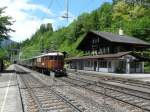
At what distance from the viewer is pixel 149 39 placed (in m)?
78.0

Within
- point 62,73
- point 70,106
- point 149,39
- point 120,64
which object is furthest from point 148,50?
point 70,106

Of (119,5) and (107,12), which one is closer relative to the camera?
(119,5)

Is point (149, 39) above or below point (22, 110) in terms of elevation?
above

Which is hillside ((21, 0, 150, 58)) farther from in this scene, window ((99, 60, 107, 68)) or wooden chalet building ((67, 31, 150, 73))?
window ((99, 60, 107, 68))

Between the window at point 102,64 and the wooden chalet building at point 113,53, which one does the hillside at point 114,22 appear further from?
the window at point 102,64

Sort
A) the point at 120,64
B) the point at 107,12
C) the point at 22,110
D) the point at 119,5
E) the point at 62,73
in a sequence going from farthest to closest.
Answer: the point at 107,12, the point at 119,5, the point at 120,64, the point at 62,73, the point at 22,110

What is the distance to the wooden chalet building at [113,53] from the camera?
54.8m

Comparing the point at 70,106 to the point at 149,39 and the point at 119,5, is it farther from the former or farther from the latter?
the point at 119,5

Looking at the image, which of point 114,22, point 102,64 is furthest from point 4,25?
point 114,22

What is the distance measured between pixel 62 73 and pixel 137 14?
181 feet

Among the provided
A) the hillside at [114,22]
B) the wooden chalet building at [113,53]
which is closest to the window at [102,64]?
the wooden chalet building at [113,53]

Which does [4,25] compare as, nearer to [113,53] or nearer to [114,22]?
[113,53]

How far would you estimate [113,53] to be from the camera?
202 feet

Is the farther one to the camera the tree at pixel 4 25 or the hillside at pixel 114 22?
the hillside at pixel 114 22
